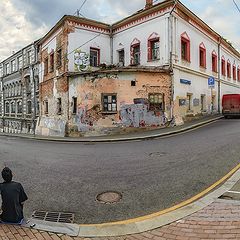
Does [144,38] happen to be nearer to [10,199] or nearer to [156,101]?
[156,101]

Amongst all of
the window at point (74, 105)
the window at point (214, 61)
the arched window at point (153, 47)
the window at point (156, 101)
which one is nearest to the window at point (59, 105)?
the window at point (74, 105)

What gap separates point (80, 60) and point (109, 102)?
6442 mm

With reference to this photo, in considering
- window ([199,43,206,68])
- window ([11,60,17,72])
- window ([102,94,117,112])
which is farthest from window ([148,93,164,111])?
window ([11,60,17,72])

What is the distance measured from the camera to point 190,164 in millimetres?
9305

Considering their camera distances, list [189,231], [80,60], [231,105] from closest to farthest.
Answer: [189,231]
[80,60]
[231,105]

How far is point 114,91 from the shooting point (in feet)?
65.5

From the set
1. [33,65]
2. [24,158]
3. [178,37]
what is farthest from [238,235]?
[33,65]

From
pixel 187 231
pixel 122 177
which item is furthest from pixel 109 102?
pixel 187 231

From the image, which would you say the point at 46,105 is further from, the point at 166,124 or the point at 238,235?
the point at 238,235

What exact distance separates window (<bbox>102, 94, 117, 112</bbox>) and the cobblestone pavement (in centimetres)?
1530

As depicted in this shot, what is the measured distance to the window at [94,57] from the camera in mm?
25827

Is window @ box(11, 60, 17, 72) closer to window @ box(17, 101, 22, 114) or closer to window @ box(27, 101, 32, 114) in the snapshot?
window @ box(17, 101, 22, 114)

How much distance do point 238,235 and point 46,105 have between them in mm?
26402

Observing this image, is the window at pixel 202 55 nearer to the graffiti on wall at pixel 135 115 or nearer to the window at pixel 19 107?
the graffiti on wall at pixel 135 115
